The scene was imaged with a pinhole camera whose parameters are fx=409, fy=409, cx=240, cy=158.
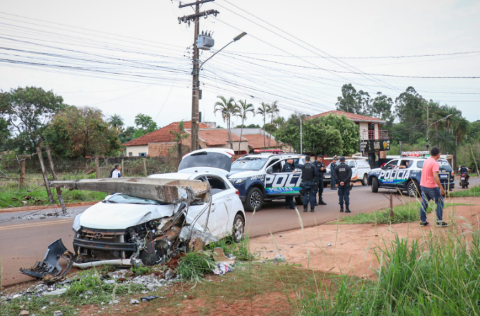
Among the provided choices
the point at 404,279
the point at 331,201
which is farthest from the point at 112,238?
the point at 331,201

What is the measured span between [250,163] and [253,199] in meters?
1.60

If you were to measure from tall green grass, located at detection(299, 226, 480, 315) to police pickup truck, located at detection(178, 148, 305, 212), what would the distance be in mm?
8947

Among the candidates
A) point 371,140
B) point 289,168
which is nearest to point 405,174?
point 289,168

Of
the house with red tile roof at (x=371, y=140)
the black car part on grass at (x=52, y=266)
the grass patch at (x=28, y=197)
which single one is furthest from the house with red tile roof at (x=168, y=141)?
the black car part on grass at (x=52, y=266)

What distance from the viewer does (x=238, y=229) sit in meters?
8.69

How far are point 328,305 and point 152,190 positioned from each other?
392 cm

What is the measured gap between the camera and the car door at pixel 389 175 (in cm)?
1977

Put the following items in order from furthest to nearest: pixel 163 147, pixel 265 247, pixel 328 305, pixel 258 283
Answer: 1. pixel 163 147
2. pixel 265 247
3. pixel 258 283
4. pixel 328 305

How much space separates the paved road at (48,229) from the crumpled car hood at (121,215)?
1.30m

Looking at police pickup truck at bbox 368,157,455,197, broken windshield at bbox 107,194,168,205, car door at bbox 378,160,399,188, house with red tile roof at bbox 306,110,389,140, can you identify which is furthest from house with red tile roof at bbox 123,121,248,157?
broken windshield at bbox 107,194,168,205

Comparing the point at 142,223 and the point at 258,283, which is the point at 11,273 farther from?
the point at 258,283

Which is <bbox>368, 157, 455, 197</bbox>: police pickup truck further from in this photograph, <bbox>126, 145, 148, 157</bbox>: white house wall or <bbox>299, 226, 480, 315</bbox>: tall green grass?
<bbox>126, 145, 148, 157</bbox>: white house wall

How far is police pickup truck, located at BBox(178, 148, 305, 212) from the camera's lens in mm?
13250

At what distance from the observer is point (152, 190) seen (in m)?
6.75
